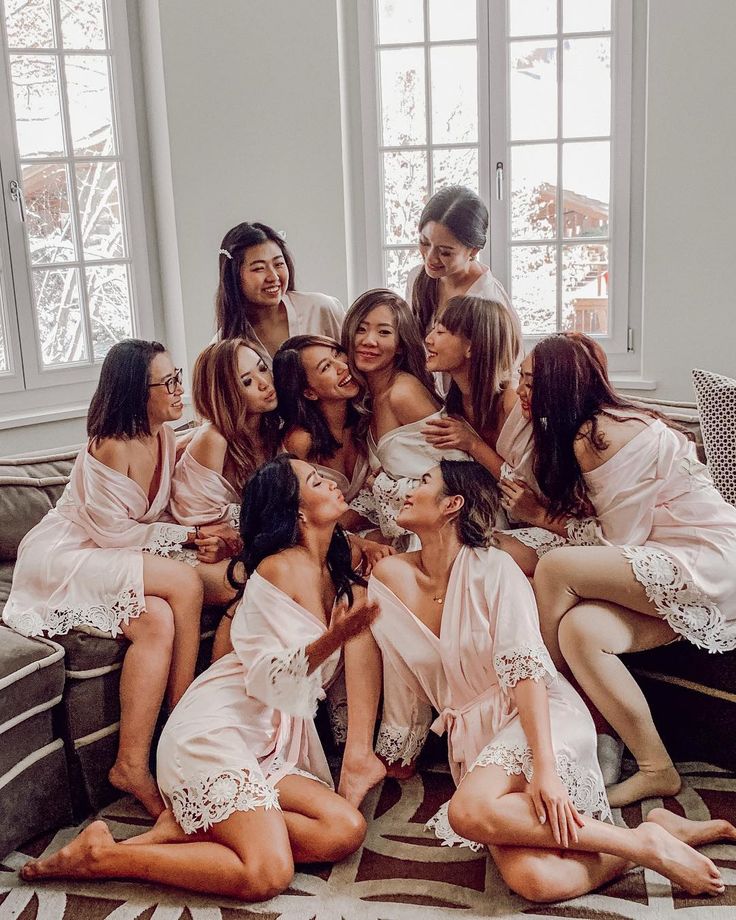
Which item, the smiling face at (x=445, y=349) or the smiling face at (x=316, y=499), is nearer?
the smiling face at (x=316, y=499)

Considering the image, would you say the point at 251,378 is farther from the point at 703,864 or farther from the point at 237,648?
the point at 703,864

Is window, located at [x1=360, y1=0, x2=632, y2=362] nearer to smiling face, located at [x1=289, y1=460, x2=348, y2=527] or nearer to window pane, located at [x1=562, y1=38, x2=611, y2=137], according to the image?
window pane, located at [x1=562, y1=38, x2=611, y2=137]

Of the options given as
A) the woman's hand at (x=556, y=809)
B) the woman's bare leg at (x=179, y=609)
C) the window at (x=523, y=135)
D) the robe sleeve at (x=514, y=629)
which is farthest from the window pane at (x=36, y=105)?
the woman's hand at (x=556, y=809)

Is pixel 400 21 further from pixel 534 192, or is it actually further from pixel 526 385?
pixel 526 385

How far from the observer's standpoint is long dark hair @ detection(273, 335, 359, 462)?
2.67m

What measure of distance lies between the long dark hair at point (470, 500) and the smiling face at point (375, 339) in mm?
437

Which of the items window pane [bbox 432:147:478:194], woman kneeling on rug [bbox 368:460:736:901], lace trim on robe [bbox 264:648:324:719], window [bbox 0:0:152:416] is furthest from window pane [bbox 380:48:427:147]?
lace trim on robe [bbox 264:648:324:719]

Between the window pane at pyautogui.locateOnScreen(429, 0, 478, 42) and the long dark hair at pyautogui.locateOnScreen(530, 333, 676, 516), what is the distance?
205 centimetres

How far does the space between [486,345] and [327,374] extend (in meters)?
0.42

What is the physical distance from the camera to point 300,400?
A: 267cm

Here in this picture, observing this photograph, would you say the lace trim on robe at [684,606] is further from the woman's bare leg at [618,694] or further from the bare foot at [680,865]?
the bare foot at [680,865]

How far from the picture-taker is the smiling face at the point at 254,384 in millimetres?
2617

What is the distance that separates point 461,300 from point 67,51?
7.06 feet

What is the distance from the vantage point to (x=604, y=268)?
397cm
